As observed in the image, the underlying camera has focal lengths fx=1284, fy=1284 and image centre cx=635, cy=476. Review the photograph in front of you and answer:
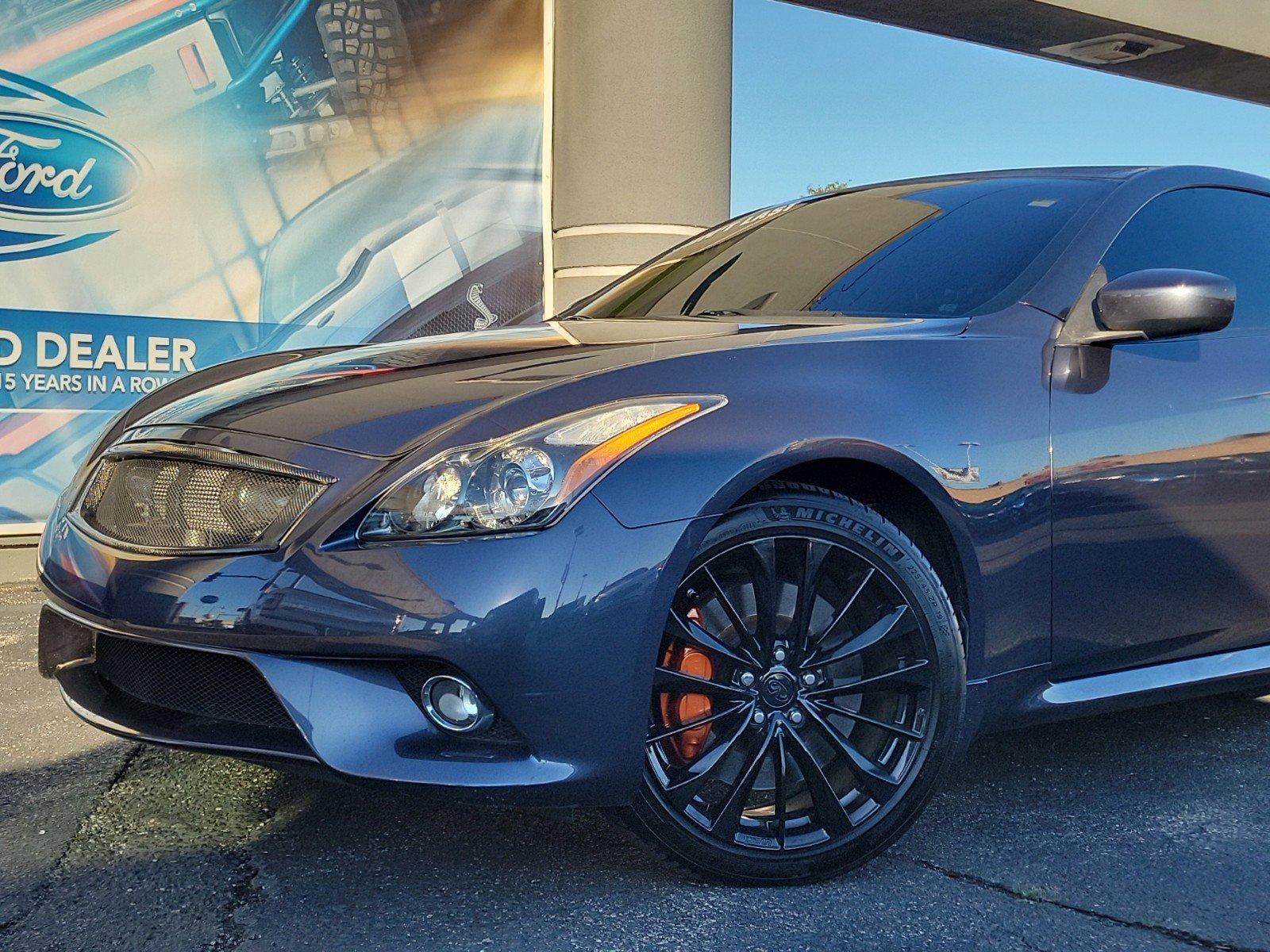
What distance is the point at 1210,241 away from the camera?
3186mm

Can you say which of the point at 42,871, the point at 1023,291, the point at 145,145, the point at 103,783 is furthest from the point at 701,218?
the point at 42,871

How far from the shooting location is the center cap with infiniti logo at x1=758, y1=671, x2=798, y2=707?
2240mm

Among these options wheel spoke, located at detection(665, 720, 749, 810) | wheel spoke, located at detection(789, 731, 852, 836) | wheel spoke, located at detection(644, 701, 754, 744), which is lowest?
wheel spoke, located at detection(789, 731, 852, 836)

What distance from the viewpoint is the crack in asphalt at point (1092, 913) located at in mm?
2121

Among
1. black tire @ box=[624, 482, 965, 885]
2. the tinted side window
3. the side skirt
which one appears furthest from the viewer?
the tinted side window

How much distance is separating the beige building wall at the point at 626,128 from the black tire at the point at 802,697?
16.4 ft

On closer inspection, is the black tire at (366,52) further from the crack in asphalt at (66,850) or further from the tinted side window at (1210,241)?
the tinted side window at (1210,241)

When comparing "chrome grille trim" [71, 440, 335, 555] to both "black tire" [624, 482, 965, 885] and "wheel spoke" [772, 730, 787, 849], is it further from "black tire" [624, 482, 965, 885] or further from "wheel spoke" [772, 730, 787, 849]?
"wheel spoke" [772, 730, 787, 849]

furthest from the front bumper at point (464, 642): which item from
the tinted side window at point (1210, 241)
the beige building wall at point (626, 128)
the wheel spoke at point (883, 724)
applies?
the beige building wall at point (626, 128)

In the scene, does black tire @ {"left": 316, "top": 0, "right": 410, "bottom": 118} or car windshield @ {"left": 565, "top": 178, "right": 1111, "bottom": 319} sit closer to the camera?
car windshield @ {"left": 565, "top": 178, "right": 1111, "bottom": 319}

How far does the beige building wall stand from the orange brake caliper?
5.11 m

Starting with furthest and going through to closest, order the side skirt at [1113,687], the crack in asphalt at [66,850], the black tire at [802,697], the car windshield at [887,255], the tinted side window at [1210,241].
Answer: the tinted side window at [1210,241]
the car windshield at [887,255]
the side skirt at [1113,687]
the black tire at [802,697]
the crack in asphalt at [66,850]

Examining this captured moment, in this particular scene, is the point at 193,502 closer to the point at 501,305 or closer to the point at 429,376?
the point at 429,376

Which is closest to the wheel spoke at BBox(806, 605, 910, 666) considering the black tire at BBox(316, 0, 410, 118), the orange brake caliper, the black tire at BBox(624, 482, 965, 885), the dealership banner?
the black tire at BBox(624, 482, 965, 885)
